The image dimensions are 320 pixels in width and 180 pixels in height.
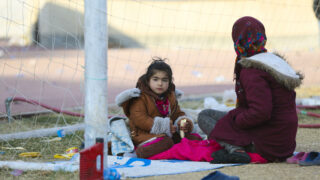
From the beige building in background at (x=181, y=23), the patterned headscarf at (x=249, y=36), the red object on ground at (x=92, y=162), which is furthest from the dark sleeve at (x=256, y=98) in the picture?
the beige building in background at (x=181, y=23)

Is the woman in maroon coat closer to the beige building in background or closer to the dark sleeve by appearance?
the dark sleeve

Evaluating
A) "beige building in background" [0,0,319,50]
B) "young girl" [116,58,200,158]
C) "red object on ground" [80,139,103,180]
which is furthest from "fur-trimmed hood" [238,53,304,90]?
"beige building in background" [0,0,319,50]

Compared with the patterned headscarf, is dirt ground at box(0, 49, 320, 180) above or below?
below

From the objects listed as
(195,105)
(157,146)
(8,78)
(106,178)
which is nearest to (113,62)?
(8,78)

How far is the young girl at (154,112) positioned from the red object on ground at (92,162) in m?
1.00

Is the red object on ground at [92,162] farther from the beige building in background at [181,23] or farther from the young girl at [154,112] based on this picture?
the beige building in background at [181,23]

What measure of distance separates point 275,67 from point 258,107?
31 cm

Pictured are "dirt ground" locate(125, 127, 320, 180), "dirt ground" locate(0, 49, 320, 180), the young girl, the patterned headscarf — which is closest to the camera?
"dirt ground" locate(125, 127, 320, 180)

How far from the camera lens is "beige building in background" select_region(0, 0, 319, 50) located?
14758 millimetres

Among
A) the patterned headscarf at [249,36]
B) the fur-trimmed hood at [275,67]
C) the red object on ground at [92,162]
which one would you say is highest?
the patterned headscarf at [249,36]

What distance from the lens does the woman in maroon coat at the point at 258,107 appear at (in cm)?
324

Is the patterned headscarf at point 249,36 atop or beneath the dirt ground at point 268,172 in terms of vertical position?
atop

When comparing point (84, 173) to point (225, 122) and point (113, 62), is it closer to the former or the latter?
point (225, 122)

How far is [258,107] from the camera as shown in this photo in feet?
10.5
